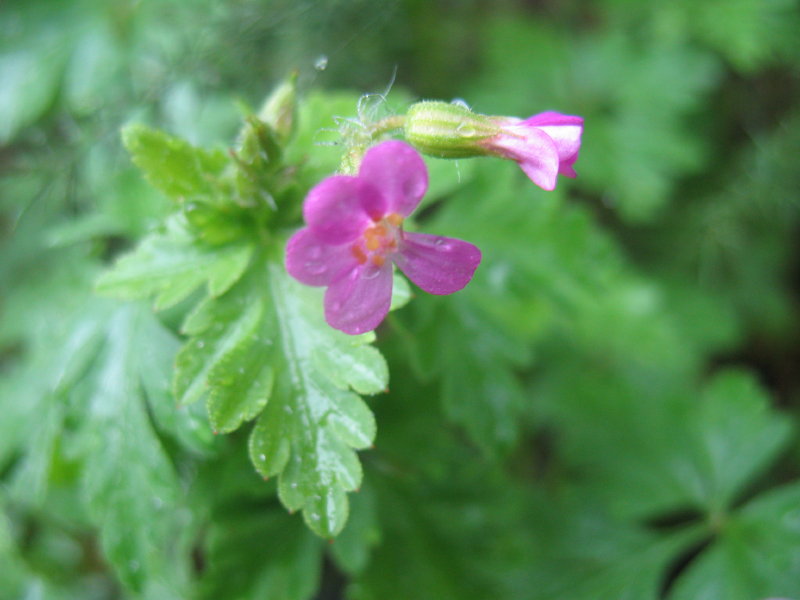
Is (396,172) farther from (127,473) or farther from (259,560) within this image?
(259,560)

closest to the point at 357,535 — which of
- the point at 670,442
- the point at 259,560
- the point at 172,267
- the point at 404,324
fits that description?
the point at 259,560

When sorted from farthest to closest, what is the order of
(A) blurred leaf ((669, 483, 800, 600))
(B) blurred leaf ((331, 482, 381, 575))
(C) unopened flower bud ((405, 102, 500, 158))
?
(A) blurred leaf ((669, 483, 800, 600)) < (B) blurred leaf ((331, 482, 381, 575)) < (C) unopened flower bud ((405, 102, 500, 158))

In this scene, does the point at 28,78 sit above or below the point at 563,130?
→ below

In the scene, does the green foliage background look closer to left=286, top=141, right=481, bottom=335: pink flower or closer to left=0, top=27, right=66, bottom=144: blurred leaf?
left=0, top=27, right=66, bottom=144: blurred leaf

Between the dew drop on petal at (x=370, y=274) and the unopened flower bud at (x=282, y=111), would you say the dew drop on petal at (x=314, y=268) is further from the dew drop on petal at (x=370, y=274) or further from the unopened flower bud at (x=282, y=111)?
the unopened flower bud at (x=282, y=111)

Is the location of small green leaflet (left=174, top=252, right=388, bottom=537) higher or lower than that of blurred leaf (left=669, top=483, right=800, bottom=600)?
higher

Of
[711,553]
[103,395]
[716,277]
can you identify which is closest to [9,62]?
[103,395]

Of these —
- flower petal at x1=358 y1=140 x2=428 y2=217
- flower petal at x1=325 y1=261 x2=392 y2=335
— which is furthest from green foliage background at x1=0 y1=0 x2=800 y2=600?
flower petal at x1=358 y1=140 x2=428 y2=217
